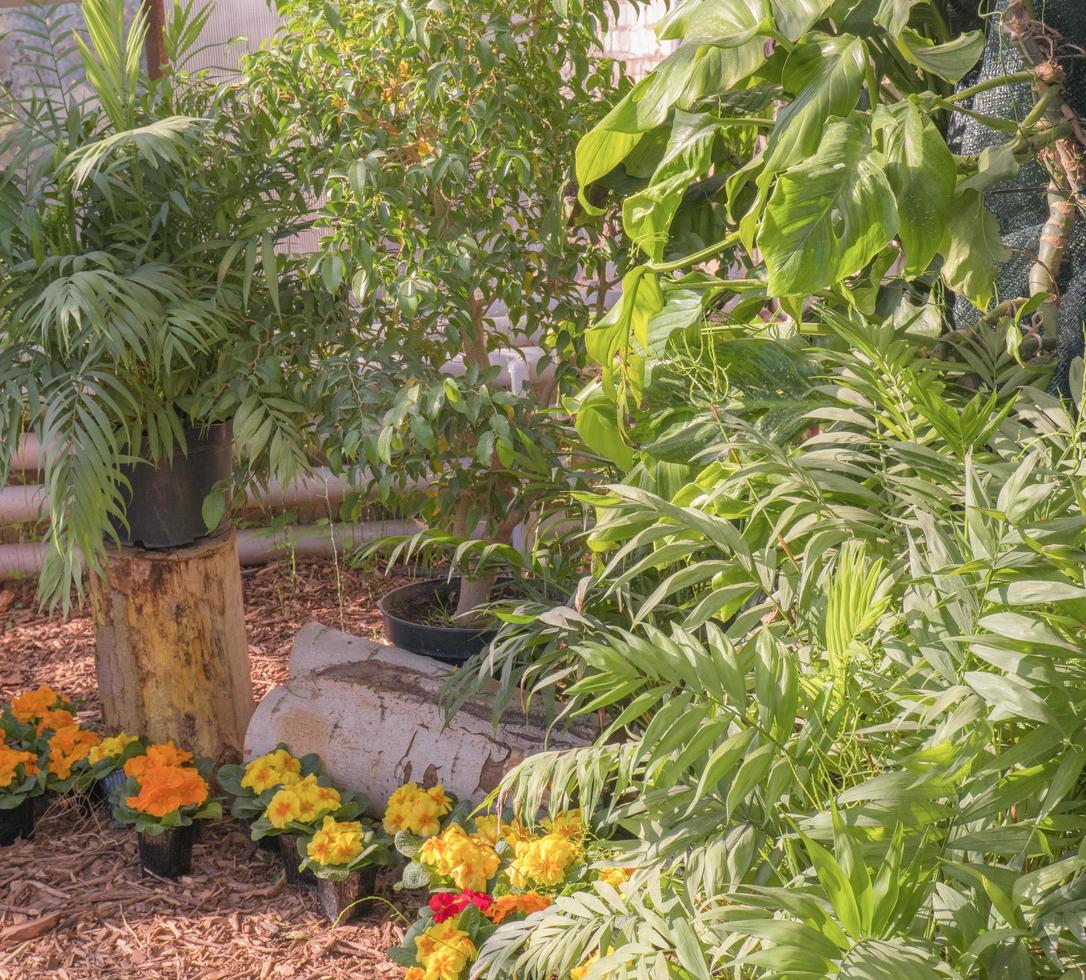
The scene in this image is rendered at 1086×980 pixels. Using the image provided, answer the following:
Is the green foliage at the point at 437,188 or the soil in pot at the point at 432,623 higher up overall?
the green foliage at the point at 437,188

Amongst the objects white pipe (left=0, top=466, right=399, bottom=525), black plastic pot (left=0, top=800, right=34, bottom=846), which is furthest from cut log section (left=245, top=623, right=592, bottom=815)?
white pipe (left=0, top=466, right=399, bottom=525)

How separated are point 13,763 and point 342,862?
2.48 feet

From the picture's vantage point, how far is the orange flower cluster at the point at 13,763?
7.23 ft

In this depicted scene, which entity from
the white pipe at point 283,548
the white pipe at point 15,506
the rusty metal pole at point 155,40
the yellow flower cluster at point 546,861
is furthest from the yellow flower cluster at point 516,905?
the white pipe at point 15,506

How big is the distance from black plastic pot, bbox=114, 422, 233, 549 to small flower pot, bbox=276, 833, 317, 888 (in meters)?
0.62

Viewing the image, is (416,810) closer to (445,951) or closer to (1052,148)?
(445,951)

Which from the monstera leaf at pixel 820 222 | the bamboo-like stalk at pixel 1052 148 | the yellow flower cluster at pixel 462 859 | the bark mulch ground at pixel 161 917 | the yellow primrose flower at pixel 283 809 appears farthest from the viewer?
the yellow primrose flower at pixel 283 809

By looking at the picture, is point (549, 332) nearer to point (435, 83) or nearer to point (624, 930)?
point (435, 83)

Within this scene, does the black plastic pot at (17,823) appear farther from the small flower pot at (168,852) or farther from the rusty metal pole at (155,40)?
the rusty metal pole at (155,40)

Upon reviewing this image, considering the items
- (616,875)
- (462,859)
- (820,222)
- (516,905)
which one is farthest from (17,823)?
(820,222)

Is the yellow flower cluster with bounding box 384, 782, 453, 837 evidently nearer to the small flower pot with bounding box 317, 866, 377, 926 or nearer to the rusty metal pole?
the small flower pot with bounding box 317, 866, 377, 926

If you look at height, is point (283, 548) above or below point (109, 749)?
above

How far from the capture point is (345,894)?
6.44 ft

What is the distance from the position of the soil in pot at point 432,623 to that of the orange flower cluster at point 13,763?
30.6 inches
